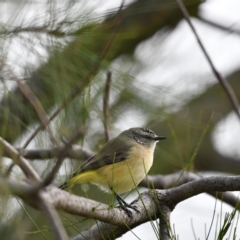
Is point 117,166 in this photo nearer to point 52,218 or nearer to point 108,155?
→ point 108,155

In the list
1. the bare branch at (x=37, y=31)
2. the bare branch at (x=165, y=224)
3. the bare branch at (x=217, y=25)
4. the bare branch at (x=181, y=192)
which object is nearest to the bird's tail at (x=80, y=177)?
the bare branch at (x=181, y=192)

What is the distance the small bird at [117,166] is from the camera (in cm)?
412

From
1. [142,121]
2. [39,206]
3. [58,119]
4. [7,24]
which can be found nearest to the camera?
[39,206]

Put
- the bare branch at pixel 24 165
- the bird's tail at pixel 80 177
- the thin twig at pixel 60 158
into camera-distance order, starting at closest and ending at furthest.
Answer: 1. the thin twig at pixel 60 158
2. the bare branch at pixel 24 165
3. the bird's tail at pixel 80 177

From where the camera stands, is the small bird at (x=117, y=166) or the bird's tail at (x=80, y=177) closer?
the bird's tail at (x=80, y=177)

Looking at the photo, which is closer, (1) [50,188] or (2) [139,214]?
(1) [50,188]

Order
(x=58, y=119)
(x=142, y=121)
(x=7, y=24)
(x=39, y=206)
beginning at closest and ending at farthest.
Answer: (x=39, y=206), (x=7, y=24), (x=58, y=119), (x=142, y=121)

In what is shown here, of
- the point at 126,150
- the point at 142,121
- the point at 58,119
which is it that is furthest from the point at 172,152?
the point at 58,119

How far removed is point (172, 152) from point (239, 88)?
1.24 m

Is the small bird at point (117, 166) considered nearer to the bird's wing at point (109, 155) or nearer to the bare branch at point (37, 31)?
the bird's wing at point (109, 155)

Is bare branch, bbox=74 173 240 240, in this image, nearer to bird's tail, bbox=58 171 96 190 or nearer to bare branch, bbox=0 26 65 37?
bird's tail, bbox=58 171 96 190

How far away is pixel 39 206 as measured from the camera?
1.54 m

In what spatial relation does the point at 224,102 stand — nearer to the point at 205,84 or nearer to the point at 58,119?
the point at 205,84

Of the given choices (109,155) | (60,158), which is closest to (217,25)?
(109,155)
